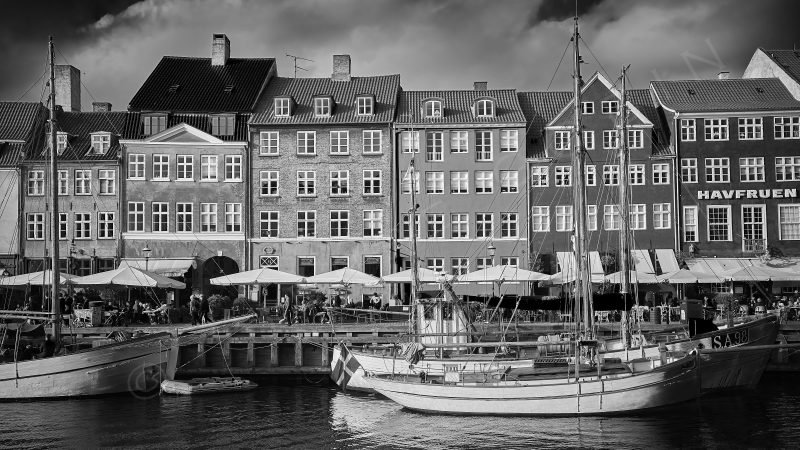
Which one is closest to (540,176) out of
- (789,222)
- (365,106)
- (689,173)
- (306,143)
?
(689,173)

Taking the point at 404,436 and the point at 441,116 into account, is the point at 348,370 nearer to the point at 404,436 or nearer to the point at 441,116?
the point at 404,436

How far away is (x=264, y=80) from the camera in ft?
188

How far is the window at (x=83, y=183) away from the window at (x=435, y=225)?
2000 cm

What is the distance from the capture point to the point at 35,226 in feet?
177

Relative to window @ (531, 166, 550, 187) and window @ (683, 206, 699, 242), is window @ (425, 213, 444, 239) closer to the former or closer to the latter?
window @ (531, 166, 550, 187)

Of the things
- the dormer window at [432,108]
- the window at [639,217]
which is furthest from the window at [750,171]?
the dormer window at [432,108]

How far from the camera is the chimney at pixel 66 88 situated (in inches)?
2349

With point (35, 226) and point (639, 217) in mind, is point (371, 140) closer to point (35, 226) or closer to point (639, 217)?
point (639, 217)

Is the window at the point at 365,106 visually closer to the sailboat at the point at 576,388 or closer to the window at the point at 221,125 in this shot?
the window at the point at 221,125

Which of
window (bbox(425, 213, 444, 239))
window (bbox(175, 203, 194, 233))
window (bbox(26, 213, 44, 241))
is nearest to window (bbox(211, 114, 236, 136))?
window (bbox(175, 203, 194, 233))

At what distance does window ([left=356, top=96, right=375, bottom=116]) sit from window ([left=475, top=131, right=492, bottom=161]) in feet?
21.1

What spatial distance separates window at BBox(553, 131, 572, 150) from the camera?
2112 inches

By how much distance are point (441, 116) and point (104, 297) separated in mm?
21752

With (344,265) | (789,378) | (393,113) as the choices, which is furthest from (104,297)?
(789,378)
